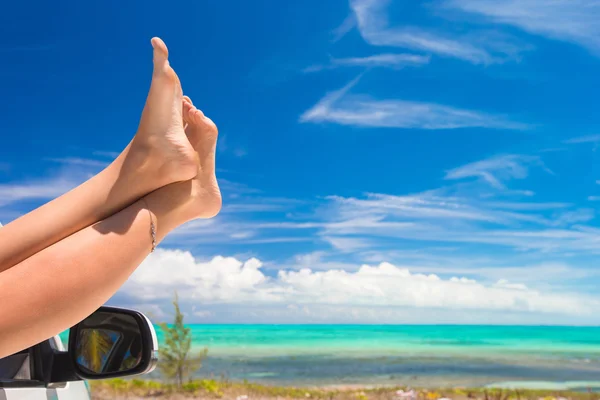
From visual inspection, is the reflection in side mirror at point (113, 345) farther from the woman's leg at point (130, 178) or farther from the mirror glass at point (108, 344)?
the woman's leg at point (130, 178)

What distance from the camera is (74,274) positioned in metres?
1.29

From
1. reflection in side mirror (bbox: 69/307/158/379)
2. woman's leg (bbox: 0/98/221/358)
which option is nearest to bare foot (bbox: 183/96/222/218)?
woman's leg (bbox: 0/98/221/358)

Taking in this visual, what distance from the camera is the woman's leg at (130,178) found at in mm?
1435

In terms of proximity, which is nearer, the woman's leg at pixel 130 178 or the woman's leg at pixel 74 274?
the woman's leg at pixel 74 274

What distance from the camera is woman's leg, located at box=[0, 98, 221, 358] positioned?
1.21 m

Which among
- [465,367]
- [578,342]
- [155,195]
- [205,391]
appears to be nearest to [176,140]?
[155,195]

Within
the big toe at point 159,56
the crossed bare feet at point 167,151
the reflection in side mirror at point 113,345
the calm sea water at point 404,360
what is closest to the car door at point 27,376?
the reflection in side mirror at point 113,345

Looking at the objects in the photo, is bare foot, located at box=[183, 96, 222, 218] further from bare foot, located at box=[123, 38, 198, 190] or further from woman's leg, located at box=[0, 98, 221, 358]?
woman's leg, located at box=[0, 98, 221, 358]

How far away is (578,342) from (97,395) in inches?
774

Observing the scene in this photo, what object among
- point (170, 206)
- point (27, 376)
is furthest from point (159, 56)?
point (27, 376)

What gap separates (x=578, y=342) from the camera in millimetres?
22234

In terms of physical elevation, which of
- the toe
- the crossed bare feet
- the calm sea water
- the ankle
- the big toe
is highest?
the big toe

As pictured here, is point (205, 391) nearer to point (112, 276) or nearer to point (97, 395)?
point (97, 395)

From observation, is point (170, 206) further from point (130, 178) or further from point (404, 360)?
point (404, 360)
